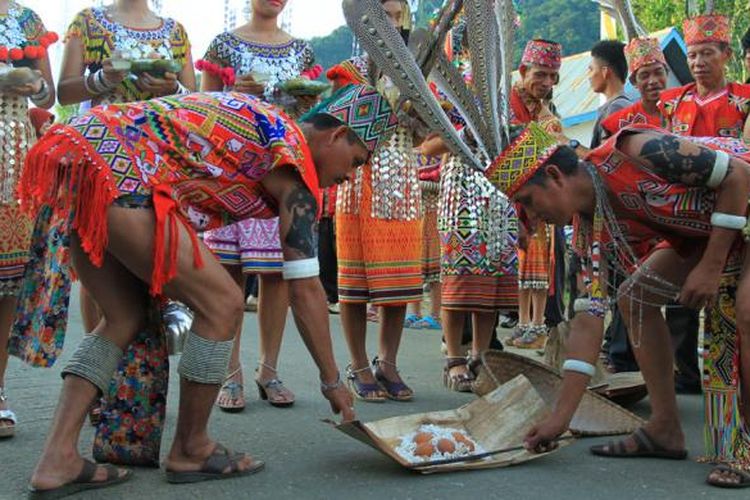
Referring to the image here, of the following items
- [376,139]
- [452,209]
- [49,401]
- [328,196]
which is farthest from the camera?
[328,196]

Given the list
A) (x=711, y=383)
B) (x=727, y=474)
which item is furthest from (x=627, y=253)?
(x=727, y=474)

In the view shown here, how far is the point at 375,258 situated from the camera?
4.61 metres

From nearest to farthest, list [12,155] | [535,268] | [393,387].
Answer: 1. [12,155]
2. [393,387]
3. [535,268]

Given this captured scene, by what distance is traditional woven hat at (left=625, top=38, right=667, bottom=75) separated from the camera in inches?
212

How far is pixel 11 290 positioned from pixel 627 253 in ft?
7.81

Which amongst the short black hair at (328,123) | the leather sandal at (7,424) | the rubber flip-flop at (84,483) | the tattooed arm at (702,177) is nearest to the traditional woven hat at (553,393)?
the tattooed arm at (702,177)

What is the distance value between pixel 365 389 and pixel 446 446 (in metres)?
1.19

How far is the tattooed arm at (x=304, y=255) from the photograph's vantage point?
3.09 metres

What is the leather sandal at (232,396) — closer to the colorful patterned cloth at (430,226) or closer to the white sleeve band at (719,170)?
the white sleeve band at (719,170)

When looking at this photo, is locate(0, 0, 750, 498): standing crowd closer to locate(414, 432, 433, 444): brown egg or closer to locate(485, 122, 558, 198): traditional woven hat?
locate(485, 122, 558, 198): traditional woven hat

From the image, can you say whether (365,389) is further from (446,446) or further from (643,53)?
(643,53)

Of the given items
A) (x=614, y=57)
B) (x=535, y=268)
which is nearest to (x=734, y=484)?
(x=614, y=57)

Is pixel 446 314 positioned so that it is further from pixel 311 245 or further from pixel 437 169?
pixel 437 169

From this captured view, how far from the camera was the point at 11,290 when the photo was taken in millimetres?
3781
